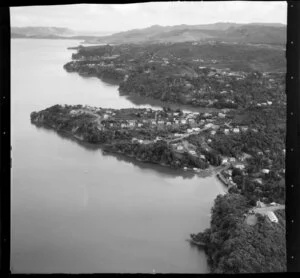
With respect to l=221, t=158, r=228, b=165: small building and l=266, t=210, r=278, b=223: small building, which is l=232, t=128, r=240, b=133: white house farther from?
l=266, t=210, r=278, b=223: small building

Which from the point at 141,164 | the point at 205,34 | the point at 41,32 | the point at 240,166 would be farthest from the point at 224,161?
the point at 41,32

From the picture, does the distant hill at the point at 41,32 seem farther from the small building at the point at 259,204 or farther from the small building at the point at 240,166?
the small building at the point at 259,204

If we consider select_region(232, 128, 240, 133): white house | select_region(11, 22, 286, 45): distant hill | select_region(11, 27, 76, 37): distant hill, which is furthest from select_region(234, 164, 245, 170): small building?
select_region(11, 27, 76, 37): distant hill

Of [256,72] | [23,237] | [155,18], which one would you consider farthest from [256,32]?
[23,237]

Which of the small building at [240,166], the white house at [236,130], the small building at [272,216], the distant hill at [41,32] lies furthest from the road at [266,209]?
the distant hill at [41,32]

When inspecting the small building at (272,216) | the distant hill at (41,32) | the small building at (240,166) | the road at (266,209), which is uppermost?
the distant hill at (41,32)

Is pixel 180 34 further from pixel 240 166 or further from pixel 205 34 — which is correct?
pixel 240 166
